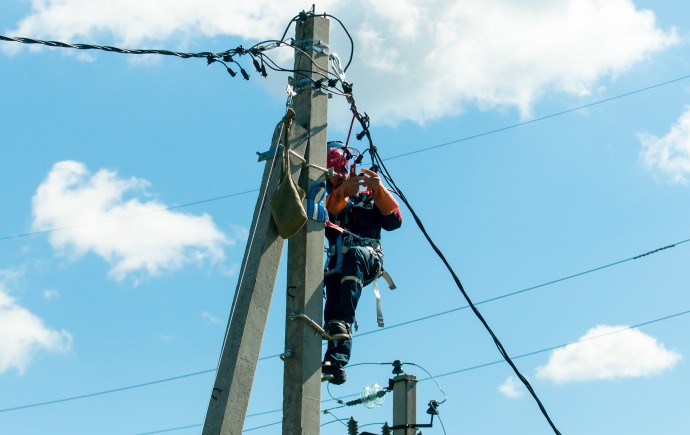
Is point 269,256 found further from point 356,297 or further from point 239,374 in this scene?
point 356,297

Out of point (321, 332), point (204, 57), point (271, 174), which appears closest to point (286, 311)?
point (321, 332)

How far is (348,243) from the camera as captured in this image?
821 centimetres

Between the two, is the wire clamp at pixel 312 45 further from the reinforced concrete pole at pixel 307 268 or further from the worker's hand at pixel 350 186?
the worker's hand at pixel 350 186

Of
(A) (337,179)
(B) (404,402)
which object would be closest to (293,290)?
(A) (337,179)

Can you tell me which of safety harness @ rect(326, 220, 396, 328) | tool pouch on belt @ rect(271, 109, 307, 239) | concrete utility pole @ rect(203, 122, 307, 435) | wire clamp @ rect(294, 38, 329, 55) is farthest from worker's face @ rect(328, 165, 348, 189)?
tool pouch on belt @ rect(271, 109, 307, 239)

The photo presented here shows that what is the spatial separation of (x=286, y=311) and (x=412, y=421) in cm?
215

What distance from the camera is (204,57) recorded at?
7.71 meters

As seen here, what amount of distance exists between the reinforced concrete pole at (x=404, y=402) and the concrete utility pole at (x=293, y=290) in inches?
77.2

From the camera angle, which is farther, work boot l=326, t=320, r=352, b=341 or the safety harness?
the safety harness

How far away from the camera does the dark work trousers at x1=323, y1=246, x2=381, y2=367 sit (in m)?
7.65

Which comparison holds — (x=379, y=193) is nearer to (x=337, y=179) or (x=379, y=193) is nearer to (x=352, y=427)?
(x=337, y=179)

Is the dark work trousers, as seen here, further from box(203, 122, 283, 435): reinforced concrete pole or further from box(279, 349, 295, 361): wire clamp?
box(203, 122, 283, 435): reinforced concrete pole

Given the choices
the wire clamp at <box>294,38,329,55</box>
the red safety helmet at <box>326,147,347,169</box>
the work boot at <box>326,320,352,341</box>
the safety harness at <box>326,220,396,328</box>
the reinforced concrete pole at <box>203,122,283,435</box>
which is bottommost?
the reinforced concrete pole at <box>203,122,283,435</box>

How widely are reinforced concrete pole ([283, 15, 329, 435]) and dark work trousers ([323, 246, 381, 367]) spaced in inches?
22.5
